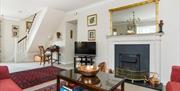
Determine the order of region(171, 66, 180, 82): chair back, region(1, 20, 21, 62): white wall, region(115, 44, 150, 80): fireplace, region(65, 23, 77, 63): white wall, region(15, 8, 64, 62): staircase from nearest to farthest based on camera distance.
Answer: region(171, 66, 180, 82): chair back < region(115, 44, 150, 80): fireplace < region(15, 8, 64, 62): staircase < region(65, 23, 77, 63): white wall < region(1, 20, 21, 62): white wall

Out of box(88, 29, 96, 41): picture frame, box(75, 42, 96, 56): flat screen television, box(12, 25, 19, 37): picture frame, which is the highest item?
box(12, 25, 19, 37): picture frame

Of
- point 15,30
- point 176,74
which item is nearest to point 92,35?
point 176,74

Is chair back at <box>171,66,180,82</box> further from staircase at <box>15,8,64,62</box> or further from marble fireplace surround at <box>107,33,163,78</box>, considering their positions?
staircase at <box>15,8,64,62</box>

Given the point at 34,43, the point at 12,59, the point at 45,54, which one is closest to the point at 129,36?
the point at 45,54

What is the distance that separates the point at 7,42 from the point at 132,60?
6721mm

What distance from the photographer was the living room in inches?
129

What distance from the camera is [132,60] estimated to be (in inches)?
152

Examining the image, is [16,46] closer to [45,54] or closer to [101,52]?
[45,54]

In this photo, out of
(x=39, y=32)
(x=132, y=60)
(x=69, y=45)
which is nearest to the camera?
(x=132, y=60)

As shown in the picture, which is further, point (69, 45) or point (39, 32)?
point (69, 45)

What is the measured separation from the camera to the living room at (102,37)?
3.27 m

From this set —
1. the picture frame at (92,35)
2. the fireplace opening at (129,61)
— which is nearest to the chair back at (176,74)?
the fireplace opening at (129,61)

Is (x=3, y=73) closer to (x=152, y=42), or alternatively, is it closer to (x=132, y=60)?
(x=132, y=60)

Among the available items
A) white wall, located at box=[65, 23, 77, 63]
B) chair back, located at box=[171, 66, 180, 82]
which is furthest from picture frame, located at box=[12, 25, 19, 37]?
chair back, located at box=[171, 66, 180, 82]
